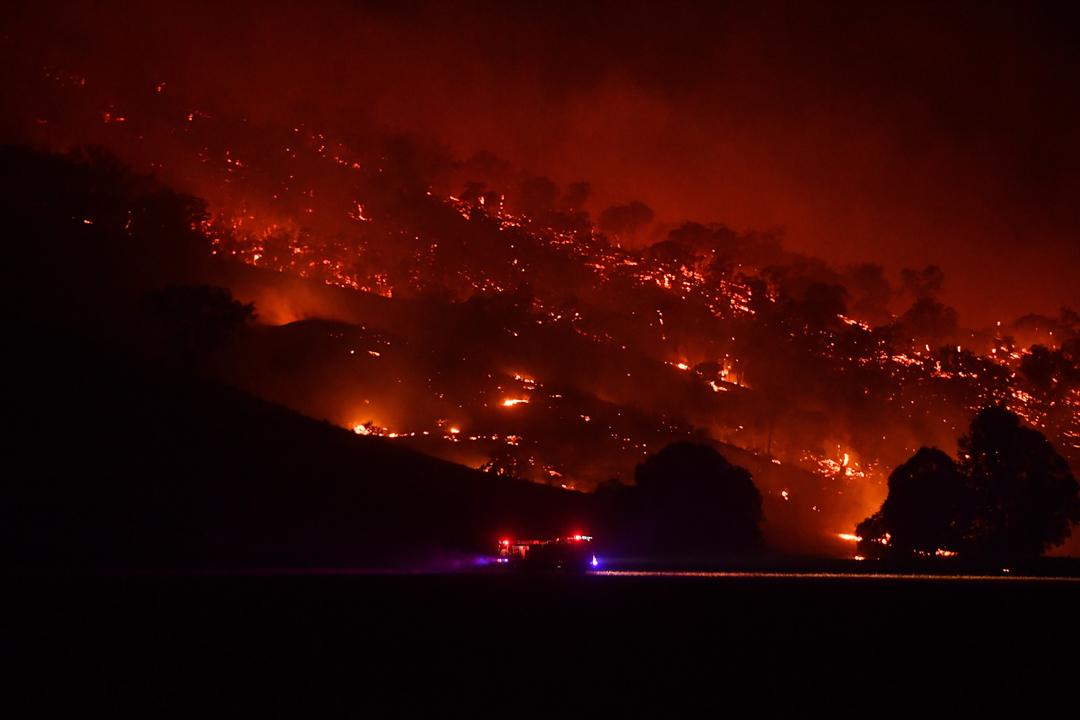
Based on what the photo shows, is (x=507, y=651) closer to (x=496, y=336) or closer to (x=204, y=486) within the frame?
(x=204, y=486)

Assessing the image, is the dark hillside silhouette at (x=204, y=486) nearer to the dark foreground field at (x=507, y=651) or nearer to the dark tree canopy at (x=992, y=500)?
the dark foreground field at (x=507, y=651)

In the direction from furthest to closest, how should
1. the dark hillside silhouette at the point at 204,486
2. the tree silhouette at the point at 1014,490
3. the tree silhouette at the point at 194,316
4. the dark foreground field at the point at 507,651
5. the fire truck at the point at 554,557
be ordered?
the tree silhouette at the point at 194,316, the tree silhouette at the point at 1014,490, the dark hillside silhouette at the point at 204,486, the fire truck at the point at 554,557, the dark foreground field at the point at 507,651

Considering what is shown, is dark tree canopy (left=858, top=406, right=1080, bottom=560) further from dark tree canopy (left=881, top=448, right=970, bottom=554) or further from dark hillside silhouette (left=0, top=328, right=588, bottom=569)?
dark hillside silhouette (left=0, top=328, right=588, bottom=569)

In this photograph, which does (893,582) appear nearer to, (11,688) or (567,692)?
(567,692)

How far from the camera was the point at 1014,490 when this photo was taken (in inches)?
2051

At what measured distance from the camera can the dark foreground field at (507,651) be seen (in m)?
10.1

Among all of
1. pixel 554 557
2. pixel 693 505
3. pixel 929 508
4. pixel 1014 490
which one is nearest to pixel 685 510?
pixel 693 505

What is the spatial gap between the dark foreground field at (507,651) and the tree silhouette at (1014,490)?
121 feet

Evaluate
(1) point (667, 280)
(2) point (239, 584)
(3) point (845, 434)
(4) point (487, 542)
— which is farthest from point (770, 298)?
(2) point (239, 584)

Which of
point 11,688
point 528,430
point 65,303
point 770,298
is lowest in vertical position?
point 11,688

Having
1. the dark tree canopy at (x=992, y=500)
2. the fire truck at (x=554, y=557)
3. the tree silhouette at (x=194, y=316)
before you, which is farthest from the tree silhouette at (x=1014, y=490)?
the tree silhouette at (x=194, y=316)

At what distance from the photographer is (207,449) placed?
152 ft

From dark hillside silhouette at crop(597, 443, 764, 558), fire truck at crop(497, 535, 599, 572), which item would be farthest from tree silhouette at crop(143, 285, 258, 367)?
fire truck at crop(497, 535, 599, 572)

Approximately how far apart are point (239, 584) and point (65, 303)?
8353 centimetres
